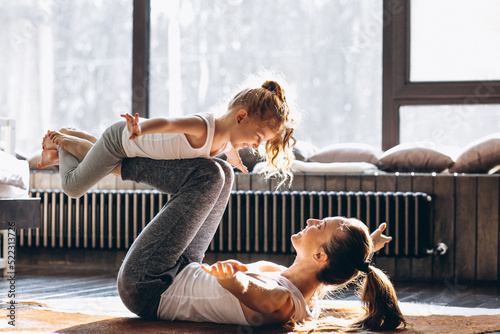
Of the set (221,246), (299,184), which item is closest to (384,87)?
(299,184)

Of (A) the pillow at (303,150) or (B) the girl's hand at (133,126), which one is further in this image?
(A) the pillow at (303,150)

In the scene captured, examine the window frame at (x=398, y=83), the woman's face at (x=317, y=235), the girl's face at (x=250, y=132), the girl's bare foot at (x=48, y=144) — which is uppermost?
the window frame at (x=398, y=83)

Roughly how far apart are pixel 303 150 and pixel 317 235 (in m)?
1.55

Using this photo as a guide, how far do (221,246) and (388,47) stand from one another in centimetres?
146

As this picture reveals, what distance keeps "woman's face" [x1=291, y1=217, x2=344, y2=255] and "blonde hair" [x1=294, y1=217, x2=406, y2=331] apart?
0.05 ft

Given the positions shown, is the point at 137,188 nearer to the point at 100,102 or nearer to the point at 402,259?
the point at 100,102

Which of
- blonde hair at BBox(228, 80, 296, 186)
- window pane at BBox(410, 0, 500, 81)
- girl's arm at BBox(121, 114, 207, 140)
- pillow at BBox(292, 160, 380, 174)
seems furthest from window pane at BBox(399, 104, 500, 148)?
girl's arm at BBox(121, 114, 207, 140)

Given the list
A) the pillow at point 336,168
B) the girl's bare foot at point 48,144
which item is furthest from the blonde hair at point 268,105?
the pillow at point 336,168

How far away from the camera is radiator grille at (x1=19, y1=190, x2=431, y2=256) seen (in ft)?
9.73

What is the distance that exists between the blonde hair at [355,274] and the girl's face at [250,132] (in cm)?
37

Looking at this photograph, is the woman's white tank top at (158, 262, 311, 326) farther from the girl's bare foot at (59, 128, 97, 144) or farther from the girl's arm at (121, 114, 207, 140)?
the girl's bare foot at (59, 128, 97, 144)

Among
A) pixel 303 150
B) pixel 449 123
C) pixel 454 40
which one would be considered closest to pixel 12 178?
pixel 303 150

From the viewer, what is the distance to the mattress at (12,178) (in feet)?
8.04

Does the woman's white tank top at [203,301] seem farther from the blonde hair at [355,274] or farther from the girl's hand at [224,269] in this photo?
the girl's hand at [224,269]
